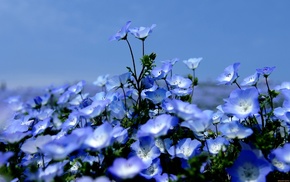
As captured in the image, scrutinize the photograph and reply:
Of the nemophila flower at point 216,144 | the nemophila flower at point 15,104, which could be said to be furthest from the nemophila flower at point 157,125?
the nemophila flower at point 15,104

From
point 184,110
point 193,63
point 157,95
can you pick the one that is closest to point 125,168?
point 184,110

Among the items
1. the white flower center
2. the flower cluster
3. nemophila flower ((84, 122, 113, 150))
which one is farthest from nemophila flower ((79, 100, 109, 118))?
the white flower center

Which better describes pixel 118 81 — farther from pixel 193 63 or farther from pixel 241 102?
pixel 241 102

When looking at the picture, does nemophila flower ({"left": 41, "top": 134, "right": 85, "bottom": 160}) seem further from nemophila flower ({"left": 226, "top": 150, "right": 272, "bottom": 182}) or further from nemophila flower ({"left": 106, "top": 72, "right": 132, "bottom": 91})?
nemophila flower ({"left": 106, "top": 72, "right": 132, "bottom": 91})

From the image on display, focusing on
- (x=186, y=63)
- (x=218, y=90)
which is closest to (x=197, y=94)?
(x=218, y=90)

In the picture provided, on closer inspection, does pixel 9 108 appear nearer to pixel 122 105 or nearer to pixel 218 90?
pixel 122 105
